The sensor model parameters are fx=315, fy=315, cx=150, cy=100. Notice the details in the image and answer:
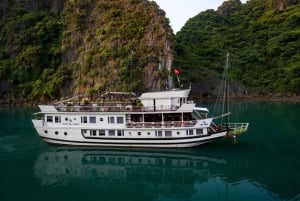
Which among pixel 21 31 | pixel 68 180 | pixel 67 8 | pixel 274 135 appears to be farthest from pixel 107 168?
pixel 21 31

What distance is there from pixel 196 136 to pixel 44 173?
48.4 ft

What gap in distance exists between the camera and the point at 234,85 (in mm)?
100000

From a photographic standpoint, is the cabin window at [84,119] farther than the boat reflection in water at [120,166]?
Yes

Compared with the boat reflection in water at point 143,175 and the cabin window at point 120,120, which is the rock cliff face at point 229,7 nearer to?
the cabin window at point 120,120

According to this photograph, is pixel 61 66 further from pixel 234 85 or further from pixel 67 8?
pixel 234 85

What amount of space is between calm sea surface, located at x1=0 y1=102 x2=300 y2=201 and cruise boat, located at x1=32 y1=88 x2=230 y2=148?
3.67 feet

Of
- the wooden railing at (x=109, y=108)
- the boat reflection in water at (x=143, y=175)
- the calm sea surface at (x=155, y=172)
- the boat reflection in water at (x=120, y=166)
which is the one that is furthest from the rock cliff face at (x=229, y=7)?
the boat reflection in water at (x=143, y=175)

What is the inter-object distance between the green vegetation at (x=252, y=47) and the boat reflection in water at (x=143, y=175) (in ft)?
223

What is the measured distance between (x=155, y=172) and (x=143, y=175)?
1175 millimetres

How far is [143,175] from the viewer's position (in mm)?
26422

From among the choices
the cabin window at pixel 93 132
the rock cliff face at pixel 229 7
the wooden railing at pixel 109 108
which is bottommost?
the cabin window at pixel 93 132

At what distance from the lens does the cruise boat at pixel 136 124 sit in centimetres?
3181

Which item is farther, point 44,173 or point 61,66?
point 61,66

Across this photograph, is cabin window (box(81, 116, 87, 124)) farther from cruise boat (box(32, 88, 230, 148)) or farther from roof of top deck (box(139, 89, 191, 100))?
roof of top deck (box(139, 89, 191, 100))
